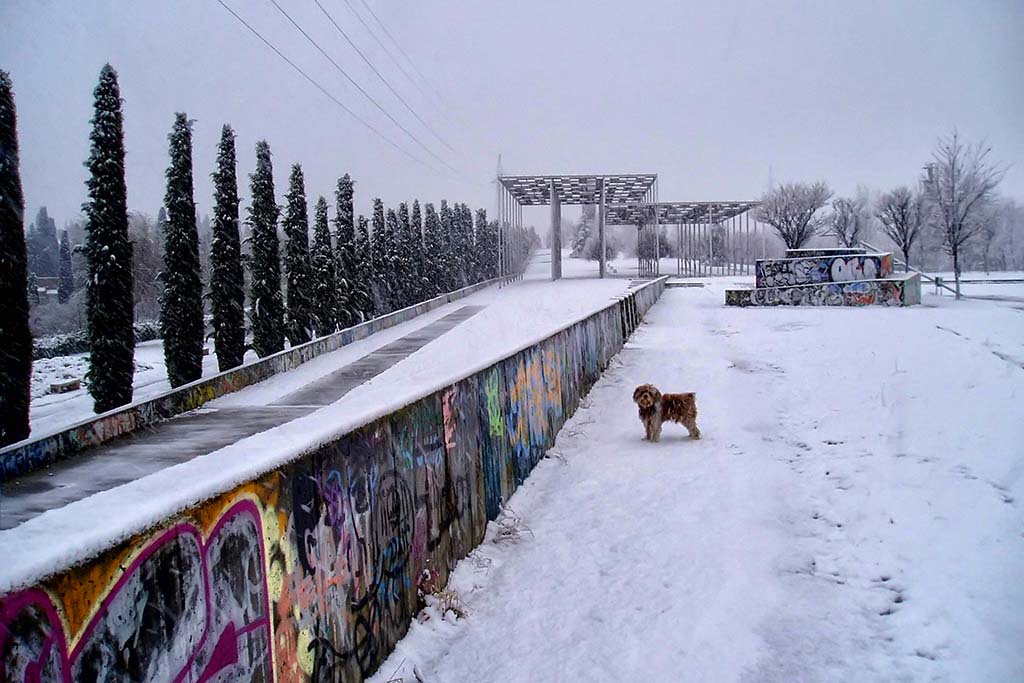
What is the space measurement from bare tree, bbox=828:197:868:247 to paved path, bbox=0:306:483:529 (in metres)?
61.8

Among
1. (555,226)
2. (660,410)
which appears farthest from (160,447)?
(555,226)

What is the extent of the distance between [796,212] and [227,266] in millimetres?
58564

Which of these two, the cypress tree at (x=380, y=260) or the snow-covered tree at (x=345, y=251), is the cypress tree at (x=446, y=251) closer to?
the cypress tree at (x=380, y=260)

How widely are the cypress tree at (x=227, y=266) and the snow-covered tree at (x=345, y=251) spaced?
1197 centimetres

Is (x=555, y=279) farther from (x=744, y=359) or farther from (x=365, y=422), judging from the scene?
(x=365, y=422)

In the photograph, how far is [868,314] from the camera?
87.5 feet

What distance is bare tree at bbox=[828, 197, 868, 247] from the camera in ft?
239

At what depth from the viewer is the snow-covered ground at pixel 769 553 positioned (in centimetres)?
454

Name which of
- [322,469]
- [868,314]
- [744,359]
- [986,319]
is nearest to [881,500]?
[322,469]

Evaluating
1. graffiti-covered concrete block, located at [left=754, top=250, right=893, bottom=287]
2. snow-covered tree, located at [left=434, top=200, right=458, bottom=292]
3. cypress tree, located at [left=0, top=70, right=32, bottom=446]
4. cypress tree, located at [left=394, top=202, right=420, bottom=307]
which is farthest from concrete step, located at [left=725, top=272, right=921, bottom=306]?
snow-covered tree, located at [left=434, top=200, right=458, bottom=292]

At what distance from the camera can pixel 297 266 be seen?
43.4 meters

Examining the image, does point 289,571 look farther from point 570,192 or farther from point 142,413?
point 570,192

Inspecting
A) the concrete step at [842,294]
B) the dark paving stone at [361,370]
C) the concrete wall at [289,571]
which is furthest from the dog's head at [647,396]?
the concrete step at [842,294]

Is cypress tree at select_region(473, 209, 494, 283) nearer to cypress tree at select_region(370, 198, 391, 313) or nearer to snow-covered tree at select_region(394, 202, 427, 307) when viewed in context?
snow-covered tree at select_region(394, 202, 427, 307)
